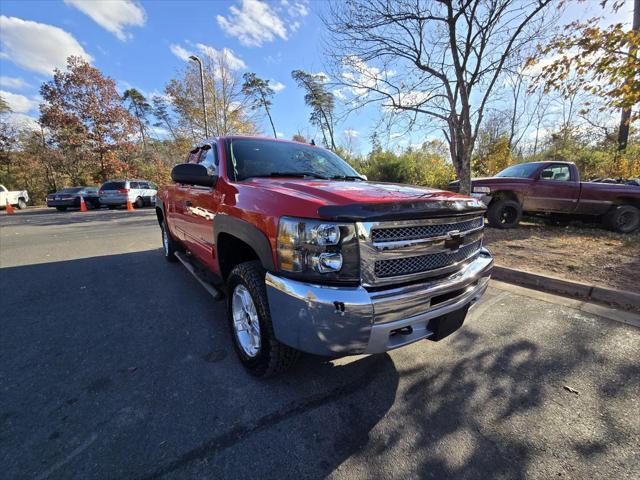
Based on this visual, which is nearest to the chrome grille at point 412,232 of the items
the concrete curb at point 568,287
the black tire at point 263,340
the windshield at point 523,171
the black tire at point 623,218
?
the black tire at point 263,340

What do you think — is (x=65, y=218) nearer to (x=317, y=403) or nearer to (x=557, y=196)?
(x=317, y=403)

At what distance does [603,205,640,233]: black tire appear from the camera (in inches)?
284

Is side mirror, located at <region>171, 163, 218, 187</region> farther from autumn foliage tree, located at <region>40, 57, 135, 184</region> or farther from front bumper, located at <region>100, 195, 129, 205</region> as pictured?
autumn foliage tree, located at <region>40, 57, 135, 184</region>

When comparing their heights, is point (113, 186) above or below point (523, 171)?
above

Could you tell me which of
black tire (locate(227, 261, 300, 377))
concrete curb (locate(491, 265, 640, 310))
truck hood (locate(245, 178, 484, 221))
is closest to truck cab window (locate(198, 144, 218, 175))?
truck hood (locate(245, 178, 484, 221))

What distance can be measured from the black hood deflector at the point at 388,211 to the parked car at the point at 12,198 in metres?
26.8

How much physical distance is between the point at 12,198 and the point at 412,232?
28429 mm

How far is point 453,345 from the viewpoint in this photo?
8.88 feet

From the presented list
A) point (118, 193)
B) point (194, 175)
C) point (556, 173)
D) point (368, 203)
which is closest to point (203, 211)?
point (194, 175)

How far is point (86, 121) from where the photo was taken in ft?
80.1

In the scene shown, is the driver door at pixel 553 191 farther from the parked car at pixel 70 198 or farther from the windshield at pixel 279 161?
the parked car at pixel 70 198

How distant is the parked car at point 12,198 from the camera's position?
19.1 meters

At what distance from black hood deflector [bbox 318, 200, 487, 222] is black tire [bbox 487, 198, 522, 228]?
20.9 ft

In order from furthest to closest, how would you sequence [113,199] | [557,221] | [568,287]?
[113,199] → [557,221] → [568,287]
